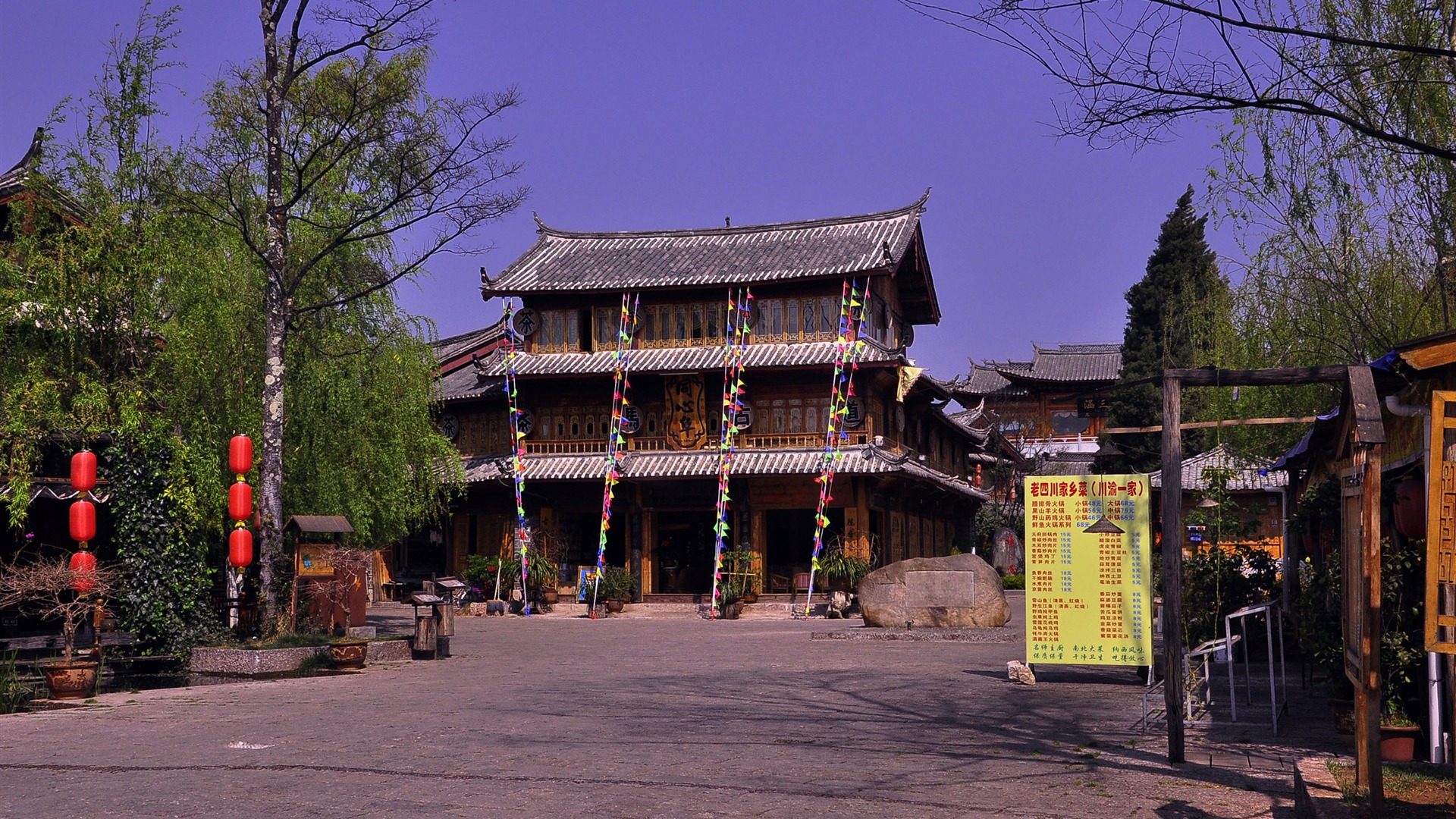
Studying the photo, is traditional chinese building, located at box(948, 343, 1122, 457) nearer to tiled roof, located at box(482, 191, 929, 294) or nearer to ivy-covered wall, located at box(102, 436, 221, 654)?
tiled roof, located at box(482, 191, 929, 294)

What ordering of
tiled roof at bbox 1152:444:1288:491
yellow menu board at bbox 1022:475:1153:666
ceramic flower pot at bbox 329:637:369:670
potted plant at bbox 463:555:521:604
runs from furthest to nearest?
potted plant at bbox 463:555:521:604 → tiled roof at bbox 1152:444:1288:491 → ceramic flower pot at bbox 329:637:369:670 → yellow menu board at bbox 1022:475:1153:666

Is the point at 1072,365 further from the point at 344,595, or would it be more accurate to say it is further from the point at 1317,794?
the point at 1317,794

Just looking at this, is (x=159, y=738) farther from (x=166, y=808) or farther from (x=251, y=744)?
(x=166, y=808)

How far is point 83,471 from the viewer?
14719 millimetres

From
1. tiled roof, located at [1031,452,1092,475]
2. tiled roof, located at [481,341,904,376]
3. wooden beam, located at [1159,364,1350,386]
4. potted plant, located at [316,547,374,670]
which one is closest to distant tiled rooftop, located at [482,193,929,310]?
tiled roof, located at [481,341,904,376]

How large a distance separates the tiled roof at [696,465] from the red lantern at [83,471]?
17.0 m

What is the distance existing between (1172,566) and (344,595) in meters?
13.0

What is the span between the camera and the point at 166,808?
690cm

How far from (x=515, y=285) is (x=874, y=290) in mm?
9660

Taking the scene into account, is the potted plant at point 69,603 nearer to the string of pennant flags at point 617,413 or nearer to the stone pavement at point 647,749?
the stone pavement at point 647,749

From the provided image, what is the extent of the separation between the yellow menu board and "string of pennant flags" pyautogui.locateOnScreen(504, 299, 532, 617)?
21.3 metres

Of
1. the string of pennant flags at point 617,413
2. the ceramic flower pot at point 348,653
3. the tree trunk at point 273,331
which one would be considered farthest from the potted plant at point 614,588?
the ceramic flower pot at point 348,653

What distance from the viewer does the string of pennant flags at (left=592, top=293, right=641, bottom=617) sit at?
31.7 m

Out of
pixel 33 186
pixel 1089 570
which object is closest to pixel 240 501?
pixel 33 186
